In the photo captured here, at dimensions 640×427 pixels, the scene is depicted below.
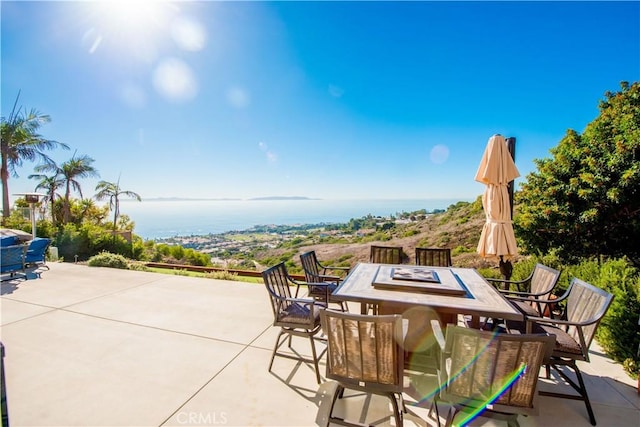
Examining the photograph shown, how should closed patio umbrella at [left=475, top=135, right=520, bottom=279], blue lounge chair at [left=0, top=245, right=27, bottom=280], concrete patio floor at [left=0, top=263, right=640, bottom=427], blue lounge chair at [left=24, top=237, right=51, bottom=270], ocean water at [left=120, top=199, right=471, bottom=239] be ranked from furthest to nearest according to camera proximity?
ocean water at [left=120, top=199, right=471, bottom=239] → blue lounge chair at [left=24, top=237, right=51, bottom=270] → blue lounge chair at [left=0, top=245, right=27, bottom=280] → closed patio umbrella at [left=475, top=135, right=520, bottom=279] → concrete patio floor at [left=0, top=263, right=640, bottom=427]

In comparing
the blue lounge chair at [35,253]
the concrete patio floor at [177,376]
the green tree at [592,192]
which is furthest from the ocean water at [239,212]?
the concrete patio floor at [177,376]

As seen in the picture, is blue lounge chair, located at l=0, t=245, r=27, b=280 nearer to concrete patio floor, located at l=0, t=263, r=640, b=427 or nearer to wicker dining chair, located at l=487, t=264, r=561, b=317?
concrete patio floor, located at l=0, t=263, r=640, b=427

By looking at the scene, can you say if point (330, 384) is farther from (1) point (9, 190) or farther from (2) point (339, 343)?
→ (1) point (9, 190)

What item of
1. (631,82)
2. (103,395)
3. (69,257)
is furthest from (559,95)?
(69,257)

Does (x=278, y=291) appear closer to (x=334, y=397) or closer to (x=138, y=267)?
(x=334, y=397)

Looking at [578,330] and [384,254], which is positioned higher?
[384,254]

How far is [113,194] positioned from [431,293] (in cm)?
2098

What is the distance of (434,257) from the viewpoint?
13.4 ft

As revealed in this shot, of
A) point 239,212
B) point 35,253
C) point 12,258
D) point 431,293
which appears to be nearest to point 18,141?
point 35,253

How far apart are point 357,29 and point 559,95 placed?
6149mm

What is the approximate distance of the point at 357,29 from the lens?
6.39 metres

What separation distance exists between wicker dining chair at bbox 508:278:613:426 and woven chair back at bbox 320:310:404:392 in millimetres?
1260

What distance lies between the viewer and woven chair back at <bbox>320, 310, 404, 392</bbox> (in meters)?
1.54

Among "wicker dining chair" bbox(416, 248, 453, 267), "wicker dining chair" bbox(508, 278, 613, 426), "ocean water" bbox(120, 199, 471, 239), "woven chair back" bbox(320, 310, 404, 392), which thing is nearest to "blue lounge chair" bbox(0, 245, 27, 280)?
"woven chair back" bbox(320, 310, 404, 392)
